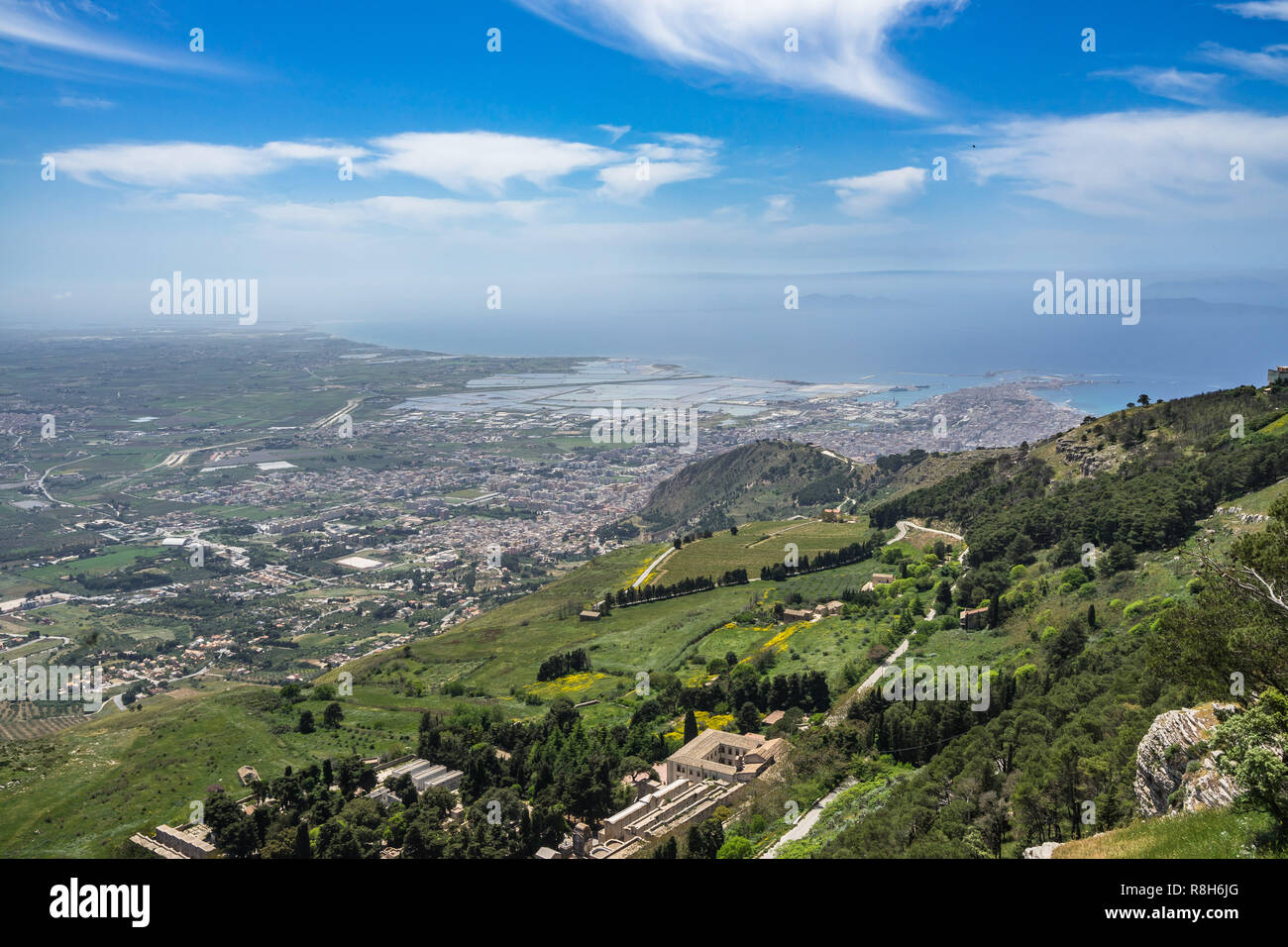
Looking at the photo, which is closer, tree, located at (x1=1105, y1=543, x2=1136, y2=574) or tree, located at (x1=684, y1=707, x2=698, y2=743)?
tree, located at (x1=684, y1=707, x2=698, y2=743)

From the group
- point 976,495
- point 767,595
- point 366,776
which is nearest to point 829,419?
point 976,495

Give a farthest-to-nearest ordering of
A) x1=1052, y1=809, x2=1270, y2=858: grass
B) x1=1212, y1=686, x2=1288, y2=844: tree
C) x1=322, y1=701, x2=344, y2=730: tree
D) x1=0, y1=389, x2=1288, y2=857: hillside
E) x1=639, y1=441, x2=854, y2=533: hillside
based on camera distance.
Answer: x1=639, y1=441, x2=854, y2=533: hillside, x1=322, y1=701, x2=344, y2=730: tree, x1=0, y1=389, x2=1288, y2=857: hillside, x1=1052, y1=809, x2=1270, y2=858: grass, x1=1212, y1=686, x2=1288, y2=844: tree

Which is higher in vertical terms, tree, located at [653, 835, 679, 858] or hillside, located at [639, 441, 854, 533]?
hillside, located at [639, 441, 854, 533]

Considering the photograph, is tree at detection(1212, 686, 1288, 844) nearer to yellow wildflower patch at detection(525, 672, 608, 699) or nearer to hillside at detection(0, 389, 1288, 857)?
hillside at detection(0, 389, 1288, 857)

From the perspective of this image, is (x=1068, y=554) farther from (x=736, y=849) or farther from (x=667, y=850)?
(x=667, y=850)

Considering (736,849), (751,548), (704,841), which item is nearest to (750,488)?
(751,548)

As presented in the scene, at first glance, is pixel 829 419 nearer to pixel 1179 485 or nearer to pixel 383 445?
pixel 383 445

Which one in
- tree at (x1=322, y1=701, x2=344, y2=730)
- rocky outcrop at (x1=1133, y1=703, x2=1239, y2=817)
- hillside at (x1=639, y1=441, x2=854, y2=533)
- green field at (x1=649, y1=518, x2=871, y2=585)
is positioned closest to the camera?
rocky outcrop at (x1=1133, y1=703, x2=1239, y2=817)

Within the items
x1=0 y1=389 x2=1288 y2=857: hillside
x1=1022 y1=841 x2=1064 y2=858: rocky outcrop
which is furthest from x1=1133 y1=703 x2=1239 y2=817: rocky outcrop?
x1=1022 y1=841 x2=1064 y2=858: rocky outcrop
